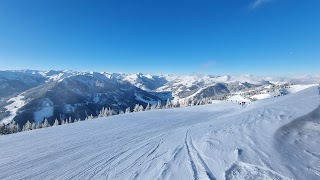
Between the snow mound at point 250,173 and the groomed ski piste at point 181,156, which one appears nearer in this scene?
the snow mound at point 250,173

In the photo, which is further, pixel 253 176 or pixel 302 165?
pixel 302 165

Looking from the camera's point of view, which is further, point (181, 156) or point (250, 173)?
point (181, 156)

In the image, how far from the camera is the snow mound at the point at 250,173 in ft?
29.2

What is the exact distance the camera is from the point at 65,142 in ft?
60.6

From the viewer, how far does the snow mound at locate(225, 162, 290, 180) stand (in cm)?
891

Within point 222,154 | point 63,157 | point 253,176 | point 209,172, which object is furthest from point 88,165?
point 253,176

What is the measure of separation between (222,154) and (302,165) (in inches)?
154

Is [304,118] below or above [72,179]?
above

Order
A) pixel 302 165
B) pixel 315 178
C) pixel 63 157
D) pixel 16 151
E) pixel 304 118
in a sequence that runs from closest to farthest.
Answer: pixel 315 178 → pixel 302 165 → pixel 63 157 → pixel 16 151 → pixel 304 118

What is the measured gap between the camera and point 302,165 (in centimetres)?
987

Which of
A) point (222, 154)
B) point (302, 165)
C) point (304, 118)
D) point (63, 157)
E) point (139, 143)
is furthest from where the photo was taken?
point (304, 118)

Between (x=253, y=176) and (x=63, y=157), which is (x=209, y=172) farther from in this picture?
(x=63, y=157)

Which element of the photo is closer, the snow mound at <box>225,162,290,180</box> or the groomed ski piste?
the snow mound at <box>225,162,290,180</box>

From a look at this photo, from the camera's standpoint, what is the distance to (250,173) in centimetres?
941
